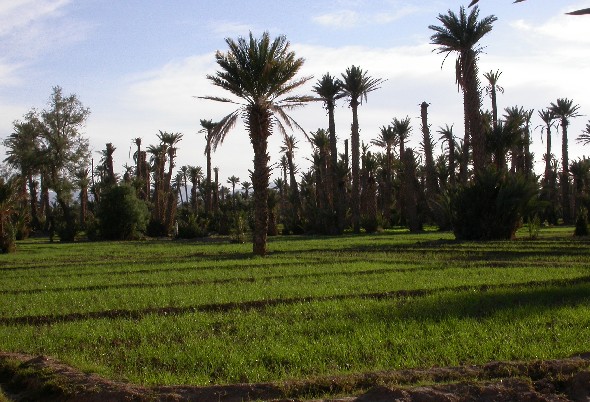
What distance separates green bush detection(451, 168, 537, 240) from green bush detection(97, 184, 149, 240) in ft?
74.5

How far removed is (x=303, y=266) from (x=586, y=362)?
38.9 ft

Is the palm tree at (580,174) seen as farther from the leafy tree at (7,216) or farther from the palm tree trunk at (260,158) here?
the leafy tree at (7,216)

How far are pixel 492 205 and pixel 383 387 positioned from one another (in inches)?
990

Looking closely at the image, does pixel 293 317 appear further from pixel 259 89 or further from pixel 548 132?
pixel 548 132

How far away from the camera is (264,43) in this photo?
25.6 m

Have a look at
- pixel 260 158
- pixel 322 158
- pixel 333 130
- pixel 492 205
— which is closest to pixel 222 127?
pixel 260 158

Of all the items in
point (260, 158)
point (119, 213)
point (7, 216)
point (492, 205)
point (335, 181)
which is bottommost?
point (492, 205)

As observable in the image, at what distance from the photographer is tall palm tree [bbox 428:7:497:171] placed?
38.4m

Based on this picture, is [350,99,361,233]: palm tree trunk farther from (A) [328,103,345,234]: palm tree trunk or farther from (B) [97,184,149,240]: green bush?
(B) [97,184,149,240]: green bush

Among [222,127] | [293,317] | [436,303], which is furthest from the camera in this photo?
[222,127]

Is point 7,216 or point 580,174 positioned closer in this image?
point 7,216

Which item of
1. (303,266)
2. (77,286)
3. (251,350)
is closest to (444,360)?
(251,350)

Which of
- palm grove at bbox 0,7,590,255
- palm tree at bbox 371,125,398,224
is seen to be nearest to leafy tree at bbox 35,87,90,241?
palm grove at bbox 0,7,590,255

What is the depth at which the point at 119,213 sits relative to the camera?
45219 millimetres
